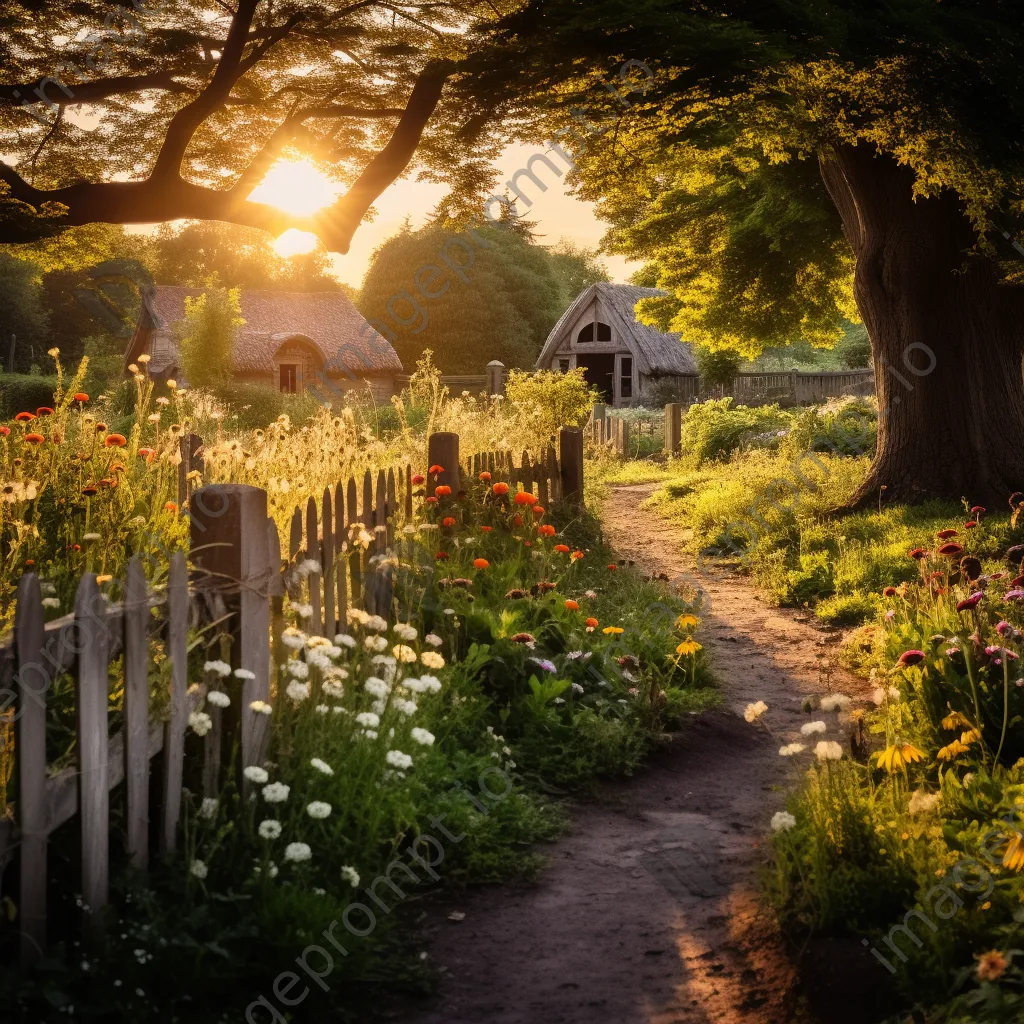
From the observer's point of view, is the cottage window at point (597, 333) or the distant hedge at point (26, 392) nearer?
the distant hedge at point (26, 392)

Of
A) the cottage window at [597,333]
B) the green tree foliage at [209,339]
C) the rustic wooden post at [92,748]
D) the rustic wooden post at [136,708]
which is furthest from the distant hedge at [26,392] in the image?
the rustic wooden post at [92,748]

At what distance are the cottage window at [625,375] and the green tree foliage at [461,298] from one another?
430 inches

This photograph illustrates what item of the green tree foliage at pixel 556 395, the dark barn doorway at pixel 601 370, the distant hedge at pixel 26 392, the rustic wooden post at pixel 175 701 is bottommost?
the rustic wooden post at pixel 175 701

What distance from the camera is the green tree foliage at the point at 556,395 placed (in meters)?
20.4

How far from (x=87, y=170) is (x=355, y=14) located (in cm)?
405

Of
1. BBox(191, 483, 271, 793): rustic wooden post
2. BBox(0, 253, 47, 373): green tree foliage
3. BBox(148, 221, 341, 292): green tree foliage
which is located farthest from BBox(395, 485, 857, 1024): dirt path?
BBox(148, 221, 341, 292): green tree foliage

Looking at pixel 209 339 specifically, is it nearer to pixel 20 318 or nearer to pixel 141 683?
pixel 20 318

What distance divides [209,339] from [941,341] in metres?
22.6

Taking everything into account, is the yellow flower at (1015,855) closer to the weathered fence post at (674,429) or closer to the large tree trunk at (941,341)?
the large tree trunk at (941,341)

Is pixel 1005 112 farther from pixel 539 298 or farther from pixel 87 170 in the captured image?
pixel 539 298

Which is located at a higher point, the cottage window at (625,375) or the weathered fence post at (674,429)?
the cottage window at (625,375)

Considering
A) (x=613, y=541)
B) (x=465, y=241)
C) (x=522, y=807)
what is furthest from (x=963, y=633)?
(x=465, y=241)

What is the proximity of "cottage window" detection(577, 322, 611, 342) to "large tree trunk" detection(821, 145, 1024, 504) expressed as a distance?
25.9 meters

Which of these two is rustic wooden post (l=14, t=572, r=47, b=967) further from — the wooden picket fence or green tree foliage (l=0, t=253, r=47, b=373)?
green tree foliage (l=0, t=253, r=47, b=373)
